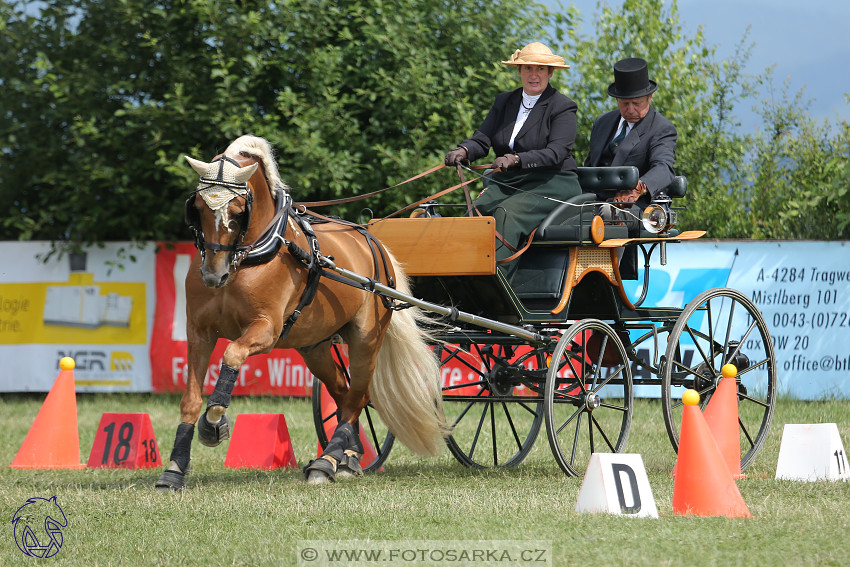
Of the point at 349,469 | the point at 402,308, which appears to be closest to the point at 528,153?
the point at 402,308

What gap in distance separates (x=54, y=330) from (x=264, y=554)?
26.4ft

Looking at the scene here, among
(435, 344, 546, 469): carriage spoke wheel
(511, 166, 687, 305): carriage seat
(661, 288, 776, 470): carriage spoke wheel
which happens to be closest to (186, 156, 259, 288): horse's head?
(435, 344, 546, 469): carriage spoke wheel

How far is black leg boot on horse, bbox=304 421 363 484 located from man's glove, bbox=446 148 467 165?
5.58 feet

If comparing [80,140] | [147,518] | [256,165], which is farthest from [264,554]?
[80,140]

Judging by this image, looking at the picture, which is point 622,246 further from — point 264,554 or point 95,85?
point 95,85

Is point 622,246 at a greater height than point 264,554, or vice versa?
point 622,246

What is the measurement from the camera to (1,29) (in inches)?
455

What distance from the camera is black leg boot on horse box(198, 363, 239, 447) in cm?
522

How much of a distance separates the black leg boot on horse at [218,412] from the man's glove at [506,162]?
Answer: 204 centimetres

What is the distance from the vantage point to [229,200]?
17.1ft

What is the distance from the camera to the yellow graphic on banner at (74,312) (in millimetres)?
11273

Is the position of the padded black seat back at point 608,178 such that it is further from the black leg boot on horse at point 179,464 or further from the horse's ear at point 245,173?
the black leg boot on horse at point 179,464

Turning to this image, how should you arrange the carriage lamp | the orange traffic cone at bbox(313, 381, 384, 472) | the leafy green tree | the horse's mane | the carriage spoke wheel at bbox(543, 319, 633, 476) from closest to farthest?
1. the horse's mane
2. the carriage spoke wheel at bbox(543, 319, 633, 476)
3. the carriage lamp
4. the orange traffic cone at bbox(313, 381, 384, 472)
5. the leafy green tree

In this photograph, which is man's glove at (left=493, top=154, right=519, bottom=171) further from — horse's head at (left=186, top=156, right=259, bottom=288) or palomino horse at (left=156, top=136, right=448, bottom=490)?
horse's head at (left=186, top=156, right=259, bottom=288)
